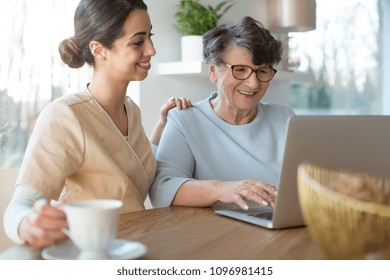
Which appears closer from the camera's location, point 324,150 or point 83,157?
point 324,150

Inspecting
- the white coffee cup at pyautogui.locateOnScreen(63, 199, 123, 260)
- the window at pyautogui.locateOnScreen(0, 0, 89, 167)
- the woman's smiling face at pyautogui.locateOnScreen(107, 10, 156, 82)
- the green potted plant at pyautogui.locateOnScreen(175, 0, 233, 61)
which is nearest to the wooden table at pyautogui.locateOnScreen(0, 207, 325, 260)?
the white coffee cup at pyautogui.locateOnScreen(63, 199, 123, 260)

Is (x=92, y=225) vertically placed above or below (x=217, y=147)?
above

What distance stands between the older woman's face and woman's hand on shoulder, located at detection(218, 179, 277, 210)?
1.84 feet

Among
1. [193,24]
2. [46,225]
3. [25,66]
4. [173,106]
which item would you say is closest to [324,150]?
[46,225]

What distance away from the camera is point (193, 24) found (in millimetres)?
2920

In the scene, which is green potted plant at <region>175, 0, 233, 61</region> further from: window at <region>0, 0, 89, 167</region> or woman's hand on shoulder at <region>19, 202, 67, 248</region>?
woman's hand on shoulder at <region>19, 202, 67, 248</region>

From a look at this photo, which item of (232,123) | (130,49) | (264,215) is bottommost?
(264,215)

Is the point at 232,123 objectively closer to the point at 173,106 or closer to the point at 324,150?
the point at 173,106

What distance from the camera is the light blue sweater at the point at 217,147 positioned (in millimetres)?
1855

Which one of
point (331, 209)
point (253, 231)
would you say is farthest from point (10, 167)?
point (331, 209)

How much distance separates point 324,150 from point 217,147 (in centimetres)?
78

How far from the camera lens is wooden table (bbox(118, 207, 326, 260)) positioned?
99 cm
